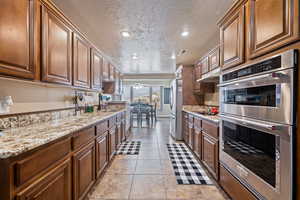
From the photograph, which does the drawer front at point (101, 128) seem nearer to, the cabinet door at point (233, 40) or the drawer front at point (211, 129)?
the drawer front at point (211, 129)

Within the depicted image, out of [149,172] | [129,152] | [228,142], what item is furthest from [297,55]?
[129,152]

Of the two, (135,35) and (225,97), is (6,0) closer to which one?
(135,35)

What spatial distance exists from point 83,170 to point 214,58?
2.71 m

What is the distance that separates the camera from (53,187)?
1.08 metres

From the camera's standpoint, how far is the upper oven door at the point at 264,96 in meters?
0.97

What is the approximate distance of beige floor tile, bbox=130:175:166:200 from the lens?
1.81 metres

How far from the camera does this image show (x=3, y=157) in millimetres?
758

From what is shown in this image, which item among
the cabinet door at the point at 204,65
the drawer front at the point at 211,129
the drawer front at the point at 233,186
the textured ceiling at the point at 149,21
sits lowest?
the drawer front at the point at 233,186

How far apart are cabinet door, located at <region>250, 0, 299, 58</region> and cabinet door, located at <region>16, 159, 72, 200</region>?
1851mm

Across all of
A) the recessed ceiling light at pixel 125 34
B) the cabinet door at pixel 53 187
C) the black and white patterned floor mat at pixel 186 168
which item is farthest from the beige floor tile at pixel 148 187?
the recessed ceiling light at pixel 125 34

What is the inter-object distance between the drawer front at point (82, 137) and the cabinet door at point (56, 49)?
631 mm

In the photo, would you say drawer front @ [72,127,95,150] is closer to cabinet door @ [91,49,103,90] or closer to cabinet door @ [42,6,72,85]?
cabinet door @ [42,6,72,85]

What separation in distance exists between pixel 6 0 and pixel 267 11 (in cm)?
193

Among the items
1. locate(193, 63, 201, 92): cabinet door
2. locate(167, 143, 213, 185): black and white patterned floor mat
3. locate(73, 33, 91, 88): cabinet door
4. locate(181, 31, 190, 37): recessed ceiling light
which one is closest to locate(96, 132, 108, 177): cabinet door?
locate(73, 33, 91, 88): cabinet door
